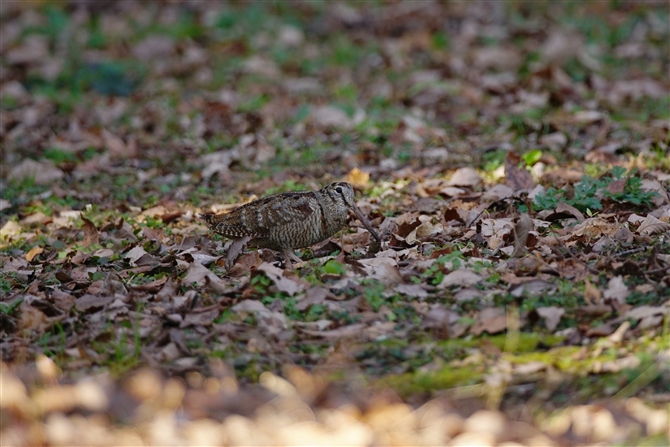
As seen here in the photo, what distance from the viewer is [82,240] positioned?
Result: 6516mm

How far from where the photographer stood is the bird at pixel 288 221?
548 centimetres

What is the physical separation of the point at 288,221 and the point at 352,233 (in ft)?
2.77

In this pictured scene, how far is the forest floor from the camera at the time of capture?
374 cm

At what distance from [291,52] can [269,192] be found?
193 inches

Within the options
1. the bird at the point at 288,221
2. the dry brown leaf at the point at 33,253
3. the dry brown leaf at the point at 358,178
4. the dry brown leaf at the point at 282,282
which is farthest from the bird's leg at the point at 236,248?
the dry brown leaf at the point at 358,178

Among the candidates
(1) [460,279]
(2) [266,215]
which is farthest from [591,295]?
(2) [266,215]

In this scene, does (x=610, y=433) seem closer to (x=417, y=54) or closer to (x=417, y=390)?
(x=417, y=390)

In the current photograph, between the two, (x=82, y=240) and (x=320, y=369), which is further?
(x=82, y=240)

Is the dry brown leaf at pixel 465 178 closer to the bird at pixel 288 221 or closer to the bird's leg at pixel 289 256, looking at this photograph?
the bird at pixel 288 221

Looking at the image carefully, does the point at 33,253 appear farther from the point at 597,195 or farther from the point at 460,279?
the point at 597,195

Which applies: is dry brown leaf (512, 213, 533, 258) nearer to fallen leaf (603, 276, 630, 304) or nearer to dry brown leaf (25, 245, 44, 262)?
fallen leaf (603, 276, 630, 304)

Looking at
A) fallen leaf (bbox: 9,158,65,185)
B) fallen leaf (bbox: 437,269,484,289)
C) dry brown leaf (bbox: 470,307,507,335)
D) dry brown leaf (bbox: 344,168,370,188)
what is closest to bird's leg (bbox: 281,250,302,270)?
fallen leaf (bbox: 437,269,484,289)

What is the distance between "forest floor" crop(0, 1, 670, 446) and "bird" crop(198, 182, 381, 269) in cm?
18

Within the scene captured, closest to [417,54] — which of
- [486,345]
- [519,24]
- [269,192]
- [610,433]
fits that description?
[519,24]
